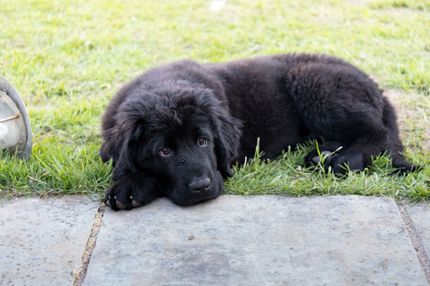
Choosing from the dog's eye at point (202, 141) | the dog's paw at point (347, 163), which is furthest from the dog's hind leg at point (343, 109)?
the dog's eye at point (202, 141)

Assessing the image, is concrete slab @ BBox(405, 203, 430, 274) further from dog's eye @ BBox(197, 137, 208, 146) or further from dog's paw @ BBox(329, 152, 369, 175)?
dog's eye @ BBox(197, 137, 208, 146)

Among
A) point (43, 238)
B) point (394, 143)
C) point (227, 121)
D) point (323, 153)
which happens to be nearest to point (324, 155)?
point (323, 153)

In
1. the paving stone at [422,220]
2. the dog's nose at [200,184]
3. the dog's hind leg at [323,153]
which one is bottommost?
the dog's hind leg at [323,153]

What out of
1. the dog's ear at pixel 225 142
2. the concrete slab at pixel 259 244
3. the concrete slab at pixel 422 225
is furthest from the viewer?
the dog's ear at pixel 225 142

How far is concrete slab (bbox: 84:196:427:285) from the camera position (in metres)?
2.93

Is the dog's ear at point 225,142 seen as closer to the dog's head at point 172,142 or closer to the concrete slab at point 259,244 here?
the dog's head at point 172,142

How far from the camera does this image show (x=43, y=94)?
5.62 m

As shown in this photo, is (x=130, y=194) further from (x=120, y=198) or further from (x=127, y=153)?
(x=127, y=153)

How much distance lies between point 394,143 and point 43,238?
2.48 metres

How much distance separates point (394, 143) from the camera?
177 inches

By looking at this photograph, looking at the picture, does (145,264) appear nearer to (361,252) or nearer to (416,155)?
(361,252)

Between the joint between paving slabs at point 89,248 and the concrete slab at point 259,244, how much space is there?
3cm

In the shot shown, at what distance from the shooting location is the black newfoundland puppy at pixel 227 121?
364 cm

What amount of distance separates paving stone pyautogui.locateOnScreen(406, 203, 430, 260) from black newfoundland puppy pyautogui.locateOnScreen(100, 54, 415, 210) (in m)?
0.62
